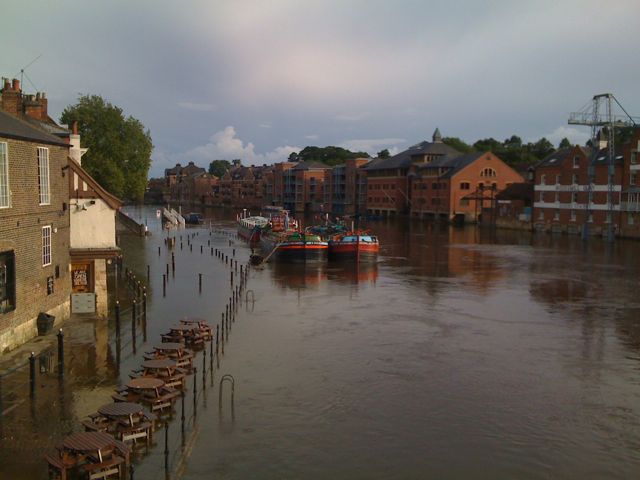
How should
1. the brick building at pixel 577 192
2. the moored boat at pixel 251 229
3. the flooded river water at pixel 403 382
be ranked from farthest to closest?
the brick building at pixel 577 192, the moored boat at pixel 251 229, the flooded river water at pixel 403 382

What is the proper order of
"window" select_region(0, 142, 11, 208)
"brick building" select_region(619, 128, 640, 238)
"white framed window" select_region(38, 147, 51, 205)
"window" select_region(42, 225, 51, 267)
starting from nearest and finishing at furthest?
"window" select_region(0, 142, 11, 208) → "white framed window" select_region(38, 147, 51, 205) → "window" select_region(42, 225, 51, 267) → "brick building" select_region(619, 128, 640, 238)

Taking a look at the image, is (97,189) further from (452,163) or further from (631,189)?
(452,163)

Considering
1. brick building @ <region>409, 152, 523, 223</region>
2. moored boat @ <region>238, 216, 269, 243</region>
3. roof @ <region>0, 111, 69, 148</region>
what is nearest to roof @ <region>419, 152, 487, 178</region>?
brick building @ <region>409, 152, 523, 223</region>

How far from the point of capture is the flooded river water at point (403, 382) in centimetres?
1413

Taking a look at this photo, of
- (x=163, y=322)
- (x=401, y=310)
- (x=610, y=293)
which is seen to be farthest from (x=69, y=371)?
(x=610, y=293)

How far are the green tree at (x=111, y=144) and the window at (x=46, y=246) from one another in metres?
42.4

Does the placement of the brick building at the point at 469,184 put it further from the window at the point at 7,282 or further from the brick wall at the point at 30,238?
the window at the point at 7,282

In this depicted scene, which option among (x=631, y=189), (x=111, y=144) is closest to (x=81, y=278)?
(x=111, y=144)

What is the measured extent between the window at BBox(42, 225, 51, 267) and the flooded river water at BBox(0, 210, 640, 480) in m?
3.19

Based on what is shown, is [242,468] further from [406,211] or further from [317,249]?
[406,211]

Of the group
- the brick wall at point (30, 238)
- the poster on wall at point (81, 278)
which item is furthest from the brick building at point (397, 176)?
the brick wall at point (30, 238)

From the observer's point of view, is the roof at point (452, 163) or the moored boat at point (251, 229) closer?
the moored boat at point (251, 229)

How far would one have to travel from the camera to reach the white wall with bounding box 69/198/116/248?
1026 inches

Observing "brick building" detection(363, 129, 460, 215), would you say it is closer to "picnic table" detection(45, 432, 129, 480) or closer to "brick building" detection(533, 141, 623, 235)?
"brick building" detection(533, 141, 623, 235)
